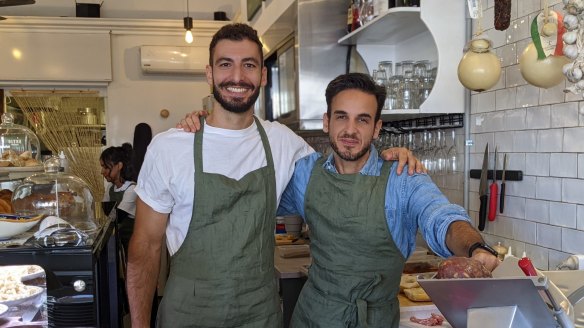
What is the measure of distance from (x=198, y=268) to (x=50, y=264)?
2.14 feet

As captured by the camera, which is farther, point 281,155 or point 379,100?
point 281,155

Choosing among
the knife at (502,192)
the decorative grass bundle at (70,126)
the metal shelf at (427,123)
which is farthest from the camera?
the decorative grass bundle at (70,126)

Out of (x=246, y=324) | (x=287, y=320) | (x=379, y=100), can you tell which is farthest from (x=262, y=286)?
(x=287, y=320)

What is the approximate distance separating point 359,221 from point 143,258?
29.7 inches

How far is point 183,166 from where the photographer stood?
1914 mm

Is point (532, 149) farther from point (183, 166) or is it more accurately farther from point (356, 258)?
point (183, 166)

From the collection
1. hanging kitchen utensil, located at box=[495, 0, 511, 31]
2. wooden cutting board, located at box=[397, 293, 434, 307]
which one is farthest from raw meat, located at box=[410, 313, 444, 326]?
hanging kitchen utensil, located at box=[495, 0, 511, 31]

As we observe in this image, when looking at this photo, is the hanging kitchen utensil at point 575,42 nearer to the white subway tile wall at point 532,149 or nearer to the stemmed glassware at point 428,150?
the white subway tile wall at point 532,149

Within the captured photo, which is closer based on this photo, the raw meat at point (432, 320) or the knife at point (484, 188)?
the raw meat at point (432, 320)

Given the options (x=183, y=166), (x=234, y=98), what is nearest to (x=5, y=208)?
(x=183, y=166)

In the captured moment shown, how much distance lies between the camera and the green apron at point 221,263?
1.85 meters

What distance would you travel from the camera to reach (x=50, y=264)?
50.1 inches

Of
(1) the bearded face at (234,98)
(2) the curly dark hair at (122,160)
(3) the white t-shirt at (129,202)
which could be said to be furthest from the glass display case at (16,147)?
(2) the curly dark hair at (122,160)

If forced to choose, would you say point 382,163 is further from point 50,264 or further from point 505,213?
point 50,264
